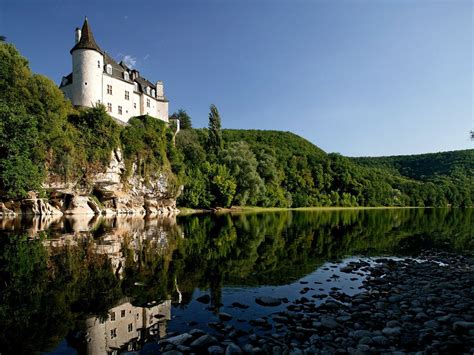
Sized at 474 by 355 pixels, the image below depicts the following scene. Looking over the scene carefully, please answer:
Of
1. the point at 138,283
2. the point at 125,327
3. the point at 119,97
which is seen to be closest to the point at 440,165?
the point at 119,97

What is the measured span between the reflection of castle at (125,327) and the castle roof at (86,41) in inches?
2109

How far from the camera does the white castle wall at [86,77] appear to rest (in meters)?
Result: 51.7

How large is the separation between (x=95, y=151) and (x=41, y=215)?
493 inches

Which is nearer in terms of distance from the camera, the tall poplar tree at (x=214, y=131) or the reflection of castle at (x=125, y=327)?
the reflection of castle at (x=125, y=327)

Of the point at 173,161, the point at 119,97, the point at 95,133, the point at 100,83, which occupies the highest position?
the point at 100,83

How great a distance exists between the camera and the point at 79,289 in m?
11.4

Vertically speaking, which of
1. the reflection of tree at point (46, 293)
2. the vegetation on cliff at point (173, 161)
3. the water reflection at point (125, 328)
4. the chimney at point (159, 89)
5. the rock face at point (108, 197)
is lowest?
the water reflection at point (125, 328)

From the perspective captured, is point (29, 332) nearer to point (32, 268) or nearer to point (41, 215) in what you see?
point (32, 268)

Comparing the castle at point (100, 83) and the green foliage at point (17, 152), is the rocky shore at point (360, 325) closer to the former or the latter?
the green foliage at point (17, 152)

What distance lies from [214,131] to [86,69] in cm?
4330

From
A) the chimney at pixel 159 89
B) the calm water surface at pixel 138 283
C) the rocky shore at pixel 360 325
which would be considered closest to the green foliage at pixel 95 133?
the chimney at pixel 159 89

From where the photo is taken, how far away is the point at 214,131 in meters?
90.6

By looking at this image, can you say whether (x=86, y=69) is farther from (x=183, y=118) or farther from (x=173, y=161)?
(x=183, y=118)

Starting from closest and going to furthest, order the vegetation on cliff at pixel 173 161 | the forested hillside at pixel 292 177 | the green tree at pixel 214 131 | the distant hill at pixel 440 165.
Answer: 1. the vegetation on cliff at pixel 173 161
2. the forested hillside at pixel 292 177
3. the green tree at pixel 214 131
4. the distant hill at pixel 440 165
